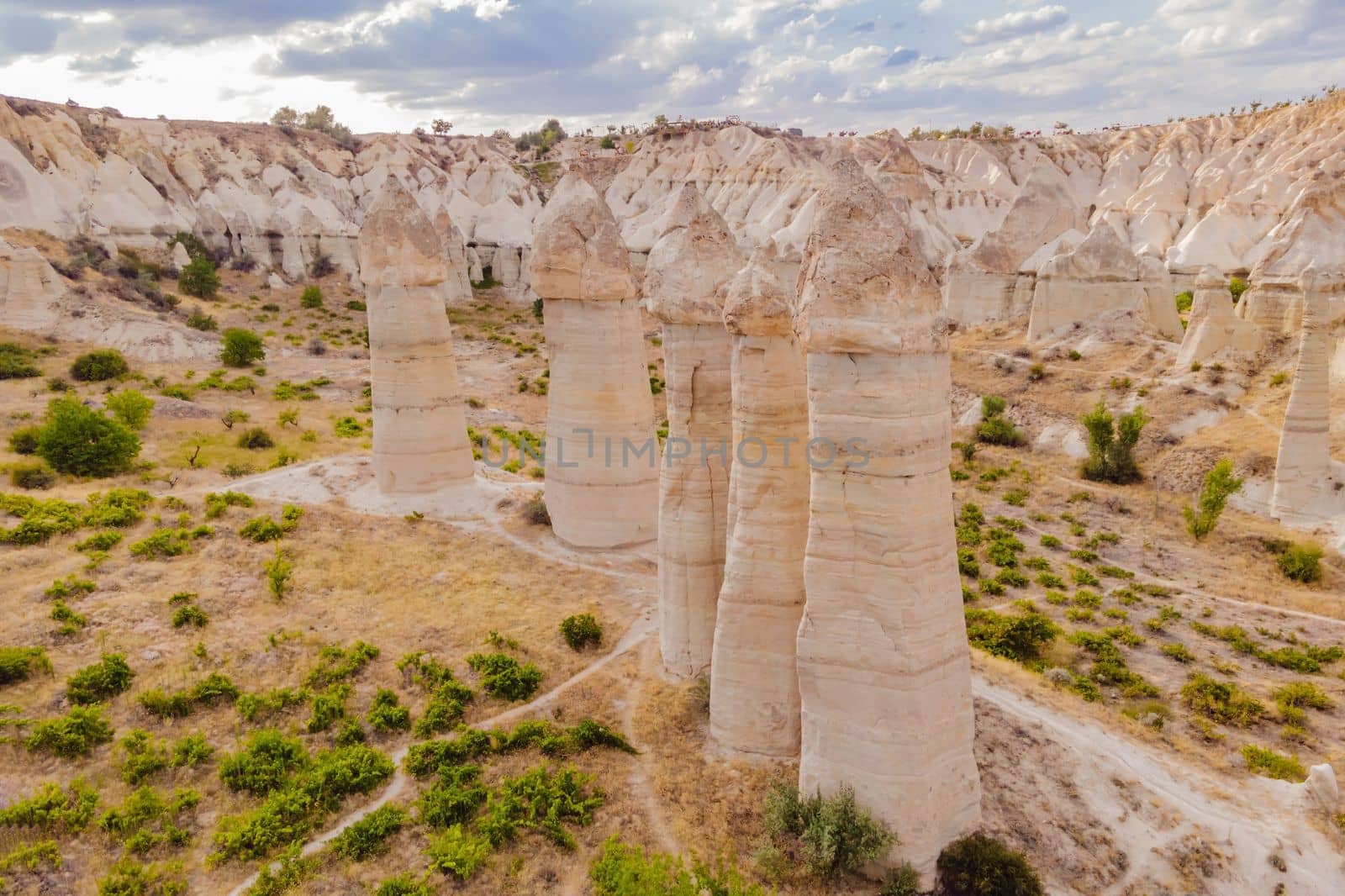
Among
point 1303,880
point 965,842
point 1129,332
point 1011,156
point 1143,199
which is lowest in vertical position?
point 1303,880

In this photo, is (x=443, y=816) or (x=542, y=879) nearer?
(x=542, y=879)

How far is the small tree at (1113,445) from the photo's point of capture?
2741 cm

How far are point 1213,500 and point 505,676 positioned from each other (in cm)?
1908

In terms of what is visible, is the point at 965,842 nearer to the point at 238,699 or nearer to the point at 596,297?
the point at 238,699

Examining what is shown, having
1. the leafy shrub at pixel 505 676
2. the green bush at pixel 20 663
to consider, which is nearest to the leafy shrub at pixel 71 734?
the green bush at pixel 20 663

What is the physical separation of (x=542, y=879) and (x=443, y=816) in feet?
5.74

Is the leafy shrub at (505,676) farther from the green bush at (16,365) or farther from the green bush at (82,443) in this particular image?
the green bush at (16,365)

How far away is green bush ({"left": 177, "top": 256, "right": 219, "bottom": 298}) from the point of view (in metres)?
48.8

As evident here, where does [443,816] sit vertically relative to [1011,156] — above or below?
below

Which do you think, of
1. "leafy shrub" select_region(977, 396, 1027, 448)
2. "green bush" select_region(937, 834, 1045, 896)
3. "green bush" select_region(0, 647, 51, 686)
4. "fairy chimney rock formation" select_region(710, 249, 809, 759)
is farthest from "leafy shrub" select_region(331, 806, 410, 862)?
"leafy shrub" select_region(977, 396, 1027, 448)

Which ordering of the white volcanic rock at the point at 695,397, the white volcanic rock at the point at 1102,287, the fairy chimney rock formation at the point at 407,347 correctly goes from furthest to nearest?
the white volcanic rock at the point at 1102,287 < the fairy chimney rock formation at the point at 407,347 < the white volcanic rock at the point at 695,397

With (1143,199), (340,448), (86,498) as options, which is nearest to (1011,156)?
(1143,199)

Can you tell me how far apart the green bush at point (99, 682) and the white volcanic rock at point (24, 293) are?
103 ft

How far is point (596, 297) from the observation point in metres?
18.6
